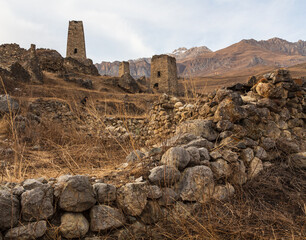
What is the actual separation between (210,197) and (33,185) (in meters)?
1.55

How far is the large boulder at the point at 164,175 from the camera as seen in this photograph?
6.23 feet

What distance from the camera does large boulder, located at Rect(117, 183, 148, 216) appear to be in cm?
170

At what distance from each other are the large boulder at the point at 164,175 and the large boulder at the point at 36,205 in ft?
2.73

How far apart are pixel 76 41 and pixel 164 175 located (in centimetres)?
2782

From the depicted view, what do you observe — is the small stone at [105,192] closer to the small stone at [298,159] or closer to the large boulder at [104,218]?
the large boulder at [104,218]

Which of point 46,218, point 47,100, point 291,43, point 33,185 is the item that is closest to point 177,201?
point 46,218

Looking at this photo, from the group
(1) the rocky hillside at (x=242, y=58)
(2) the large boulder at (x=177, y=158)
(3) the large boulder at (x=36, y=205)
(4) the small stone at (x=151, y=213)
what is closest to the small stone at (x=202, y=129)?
(2) the large boulder at (x=177, y=158)

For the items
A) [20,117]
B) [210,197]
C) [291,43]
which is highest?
[291,43]

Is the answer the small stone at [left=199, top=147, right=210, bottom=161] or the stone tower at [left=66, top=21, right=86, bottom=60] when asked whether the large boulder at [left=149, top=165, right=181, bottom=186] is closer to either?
the small stone at [left=199, top=147, right=210, bottom=161]

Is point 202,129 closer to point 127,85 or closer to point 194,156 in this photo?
point 194,156

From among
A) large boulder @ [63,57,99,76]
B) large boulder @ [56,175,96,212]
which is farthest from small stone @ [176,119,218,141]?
large boulder @ [63,57,99,76]

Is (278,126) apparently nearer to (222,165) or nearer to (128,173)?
(222,165)

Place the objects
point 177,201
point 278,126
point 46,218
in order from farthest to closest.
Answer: point 278,126, point 177,201, point 46,218

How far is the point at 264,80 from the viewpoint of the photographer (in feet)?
12.5
